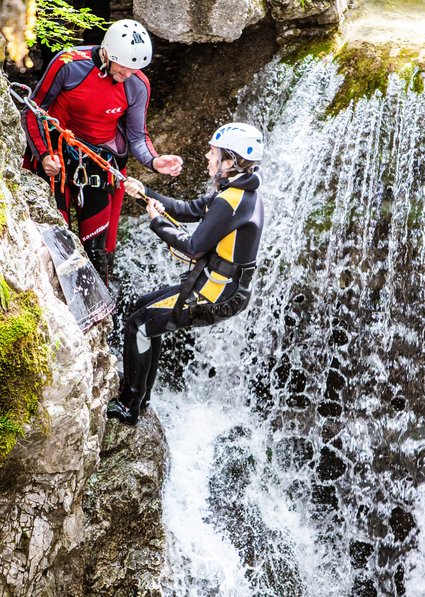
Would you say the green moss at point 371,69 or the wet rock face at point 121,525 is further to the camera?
the green moss at point 371,69

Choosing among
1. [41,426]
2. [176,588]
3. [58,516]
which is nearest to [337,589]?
[176,588]

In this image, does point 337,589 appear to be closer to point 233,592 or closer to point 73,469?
point 233,592

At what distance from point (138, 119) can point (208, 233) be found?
149 centimetres

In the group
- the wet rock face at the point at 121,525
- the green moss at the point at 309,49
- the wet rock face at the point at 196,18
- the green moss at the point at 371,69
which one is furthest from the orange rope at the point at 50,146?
the green moss at the point at 309,49

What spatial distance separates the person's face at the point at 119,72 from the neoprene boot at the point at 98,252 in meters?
1.23

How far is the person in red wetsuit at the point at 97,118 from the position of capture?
5148 mm

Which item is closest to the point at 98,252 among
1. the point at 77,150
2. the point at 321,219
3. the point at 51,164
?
the point at 77,150

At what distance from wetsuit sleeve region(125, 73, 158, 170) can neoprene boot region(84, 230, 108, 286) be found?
72 cm

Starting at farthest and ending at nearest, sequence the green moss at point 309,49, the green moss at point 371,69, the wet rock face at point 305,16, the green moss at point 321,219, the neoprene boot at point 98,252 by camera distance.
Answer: the green moss at point 309,49 → the wet rock face at point 305,16 → the green moss at point 371,69 → the green moss at point 321,219 → the neoprene boot at point 98,252

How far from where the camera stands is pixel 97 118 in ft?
17.7

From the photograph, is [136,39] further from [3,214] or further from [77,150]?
[3,214]

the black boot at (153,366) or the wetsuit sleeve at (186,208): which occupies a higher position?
the wetsuit sleeve at (186,208)

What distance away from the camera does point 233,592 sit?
5.54 m

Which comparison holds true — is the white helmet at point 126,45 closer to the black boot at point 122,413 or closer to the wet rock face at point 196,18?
the wet rock face at point 196,18
